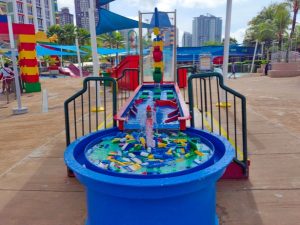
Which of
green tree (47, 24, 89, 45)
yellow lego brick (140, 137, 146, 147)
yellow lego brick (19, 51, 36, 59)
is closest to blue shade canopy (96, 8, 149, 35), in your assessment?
yellow lego brick (19, 51, 36, 59)

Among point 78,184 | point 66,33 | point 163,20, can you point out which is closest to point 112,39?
point 66,33

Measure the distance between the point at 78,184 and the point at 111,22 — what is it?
25.6ft

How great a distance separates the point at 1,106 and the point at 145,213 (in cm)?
1035

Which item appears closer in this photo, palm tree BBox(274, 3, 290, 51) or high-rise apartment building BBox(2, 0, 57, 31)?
palm tree BBox(274, 3, 290, 51)

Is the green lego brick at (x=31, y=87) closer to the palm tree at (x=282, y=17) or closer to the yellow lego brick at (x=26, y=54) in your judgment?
the yellow lego brick at (x=26, y=54)

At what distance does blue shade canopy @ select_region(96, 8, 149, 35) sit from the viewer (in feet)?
31.9

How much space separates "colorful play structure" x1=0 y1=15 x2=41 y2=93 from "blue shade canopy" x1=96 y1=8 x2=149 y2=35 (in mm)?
5097

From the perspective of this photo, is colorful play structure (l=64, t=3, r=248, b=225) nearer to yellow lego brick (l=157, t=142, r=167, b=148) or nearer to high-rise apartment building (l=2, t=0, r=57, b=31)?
yellow lego brick (l=157, t=142, r=167, b=148)

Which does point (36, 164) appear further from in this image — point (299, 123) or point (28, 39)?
point (28, 39)

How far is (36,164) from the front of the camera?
439cm

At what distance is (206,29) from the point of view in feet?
363

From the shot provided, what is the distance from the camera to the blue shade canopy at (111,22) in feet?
31.9

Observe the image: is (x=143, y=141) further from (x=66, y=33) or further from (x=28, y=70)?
(x=66, y=33)

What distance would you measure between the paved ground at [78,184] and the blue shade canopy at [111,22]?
499cm
